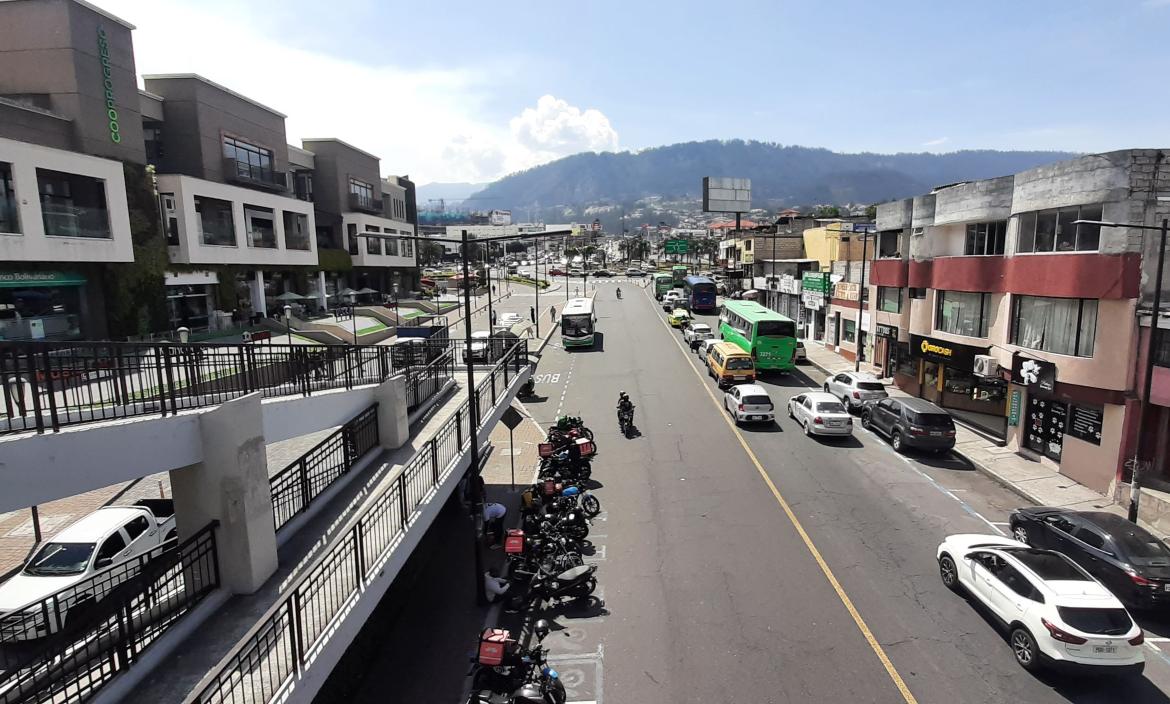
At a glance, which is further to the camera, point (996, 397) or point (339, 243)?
point (339, 243)

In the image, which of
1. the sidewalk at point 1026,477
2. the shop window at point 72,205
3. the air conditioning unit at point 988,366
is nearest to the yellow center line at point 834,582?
the sidewalk at point 1026,477

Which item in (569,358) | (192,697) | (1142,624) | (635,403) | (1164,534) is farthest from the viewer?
(569,358)

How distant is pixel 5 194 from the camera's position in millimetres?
21719

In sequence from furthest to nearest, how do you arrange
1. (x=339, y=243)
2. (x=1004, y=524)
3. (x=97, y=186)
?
(x=339, y=243) → (x=97, y=186) → (x=1004, y=524)

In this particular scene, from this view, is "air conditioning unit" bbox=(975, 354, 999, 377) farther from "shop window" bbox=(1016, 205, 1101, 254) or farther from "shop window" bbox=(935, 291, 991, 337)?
"shop window" bbox=(1016, 205, 1101, 254)

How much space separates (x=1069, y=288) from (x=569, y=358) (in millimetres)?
27244

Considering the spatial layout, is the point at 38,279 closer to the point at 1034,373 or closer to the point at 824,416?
the point at 824,416

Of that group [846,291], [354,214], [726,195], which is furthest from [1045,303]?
[726,195]

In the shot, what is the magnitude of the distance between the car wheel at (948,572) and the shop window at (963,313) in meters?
13.5

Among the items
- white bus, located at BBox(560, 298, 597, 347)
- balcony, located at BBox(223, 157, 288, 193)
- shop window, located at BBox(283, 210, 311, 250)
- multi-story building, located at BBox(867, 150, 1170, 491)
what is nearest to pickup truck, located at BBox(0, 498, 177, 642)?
multi-story building, located at BBox(867, 150, 1170, 491)

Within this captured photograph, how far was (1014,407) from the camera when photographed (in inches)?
805

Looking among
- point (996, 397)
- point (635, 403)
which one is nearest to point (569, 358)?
point (635, 403)

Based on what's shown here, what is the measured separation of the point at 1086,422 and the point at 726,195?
244 ft

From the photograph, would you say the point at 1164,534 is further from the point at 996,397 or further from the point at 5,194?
the point at 5,194
